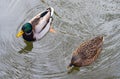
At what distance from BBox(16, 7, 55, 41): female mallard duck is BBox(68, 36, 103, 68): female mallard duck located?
1089 mm

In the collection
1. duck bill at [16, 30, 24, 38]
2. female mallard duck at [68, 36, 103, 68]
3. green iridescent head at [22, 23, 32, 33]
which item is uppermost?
green iridescent head at [22, 23, 32, 33]

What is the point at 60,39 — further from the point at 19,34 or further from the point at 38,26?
the point at 19,34

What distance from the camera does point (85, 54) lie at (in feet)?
21.4

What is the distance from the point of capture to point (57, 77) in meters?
6.32

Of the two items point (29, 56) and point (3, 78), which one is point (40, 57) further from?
point (3, 78)

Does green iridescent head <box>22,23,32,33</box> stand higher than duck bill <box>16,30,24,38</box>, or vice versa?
green iridescent head <box>22,23,32,33</box>

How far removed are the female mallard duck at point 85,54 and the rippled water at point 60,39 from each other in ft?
0.40

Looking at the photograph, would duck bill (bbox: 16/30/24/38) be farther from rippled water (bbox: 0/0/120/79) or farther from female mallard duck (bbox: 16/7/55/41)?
rippled water (bbox: 0/0/120/79)

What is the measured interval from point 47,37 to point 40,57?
2.33 feet

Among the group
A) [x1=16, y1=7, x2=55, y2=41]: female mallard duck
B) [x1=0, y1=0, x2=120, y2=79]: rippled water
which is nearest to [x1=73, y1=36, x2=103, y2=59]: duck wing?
[x1=0, y1=0, x2=120, y2=79]: rippled water

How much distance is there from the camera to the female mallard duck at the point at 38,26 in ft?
23.5

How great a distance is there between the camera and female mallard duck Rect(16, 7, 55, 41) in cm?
715

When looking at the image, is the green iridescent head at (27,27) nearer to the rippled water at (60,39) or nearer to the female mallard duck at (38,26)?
the female mallard duck at (38,26)

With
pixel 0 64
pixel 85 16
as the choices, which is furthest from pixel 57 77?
pixel 85 16
